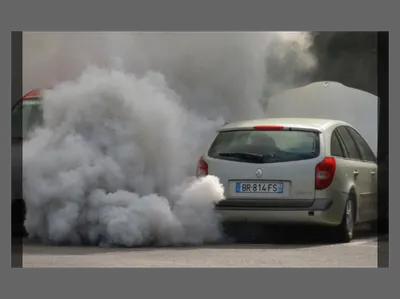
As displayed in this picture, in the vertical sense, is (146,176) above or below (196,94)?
below

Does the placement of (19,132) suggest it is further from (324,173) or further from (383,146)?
(383,146)

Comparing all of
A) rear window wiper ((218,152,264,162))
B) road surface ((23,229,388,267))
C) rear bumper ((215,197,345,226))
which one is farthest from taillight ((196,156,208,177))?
road surface ((23,229,388,267))

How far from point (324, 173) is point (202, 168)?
1.22m

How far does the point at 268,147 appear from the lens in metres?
10.4

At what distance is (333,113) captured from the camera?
11.1 meters

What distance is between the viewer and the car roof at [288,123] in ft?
34.8

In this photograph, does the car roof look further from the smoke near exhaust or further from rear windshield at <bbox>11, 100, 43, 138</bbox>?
rear windshield at <bbox>11, 100, 43, 138</bbox>

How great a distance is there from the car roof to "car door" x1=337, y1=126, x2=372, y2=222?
0.72 ft

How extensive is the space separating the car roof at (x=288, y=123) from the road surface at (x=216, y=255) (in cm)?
118

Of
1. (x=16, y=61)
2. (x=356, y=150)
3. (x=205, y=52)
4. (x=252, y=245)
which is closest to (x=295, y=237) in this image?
(x=252, y=245)

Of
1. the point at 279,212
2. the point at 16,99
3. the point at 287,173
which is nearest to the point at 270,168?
the point at 287,173

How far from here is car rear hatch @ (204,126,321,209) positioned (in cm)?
1014
